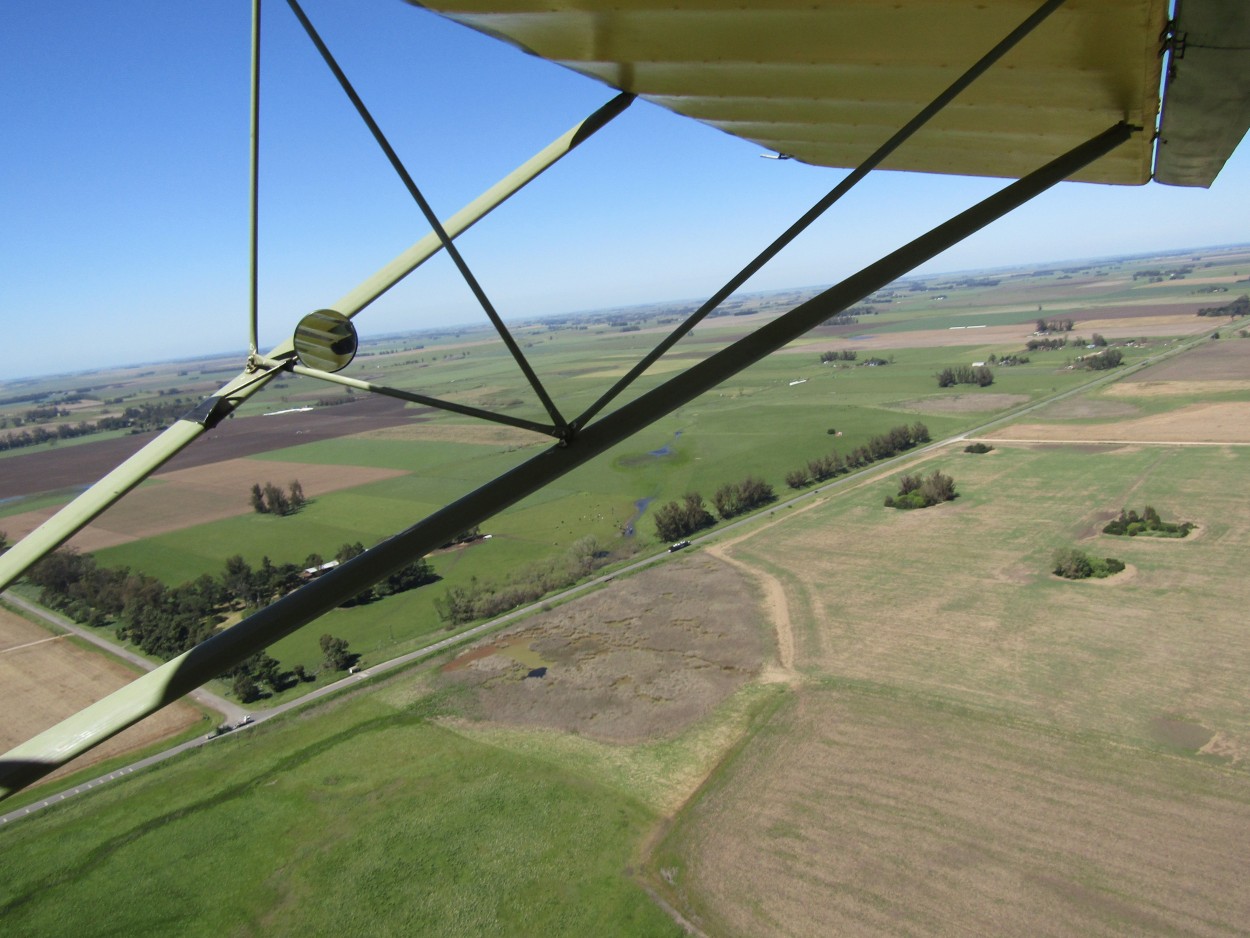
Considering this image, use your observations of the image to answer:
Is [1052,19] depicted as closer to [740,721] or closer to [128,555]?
[740,721]

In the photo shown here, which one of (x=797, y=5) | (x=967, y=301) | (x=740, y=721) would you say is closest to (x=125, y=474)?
(x=797, y=5)

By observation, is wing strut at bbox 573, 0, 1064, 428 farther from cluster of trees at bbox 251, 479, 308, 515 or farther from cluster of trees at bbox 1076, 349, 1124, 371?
cluster of trees at bbox 1076, 349, 1124, 371

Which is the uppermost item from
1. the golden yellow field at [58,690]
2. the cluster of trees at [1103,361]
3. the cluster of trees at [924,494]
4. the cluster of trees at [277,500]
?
the cluster of trees at [1103,361]

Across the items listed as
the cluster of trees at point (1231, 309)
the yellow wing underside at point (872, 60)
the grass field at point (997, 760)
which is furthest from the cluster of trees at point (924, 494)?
the cluster of trees at point (1231, 309)

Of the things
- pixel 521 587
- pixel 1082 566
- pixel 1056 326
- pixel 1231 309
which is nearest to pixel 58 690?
pixel 521 587

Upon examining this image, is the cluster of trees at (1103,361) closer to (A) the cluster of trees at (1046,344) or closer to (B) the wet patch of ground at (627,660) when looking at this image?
(A) the cluster of trees at (1046,344)
